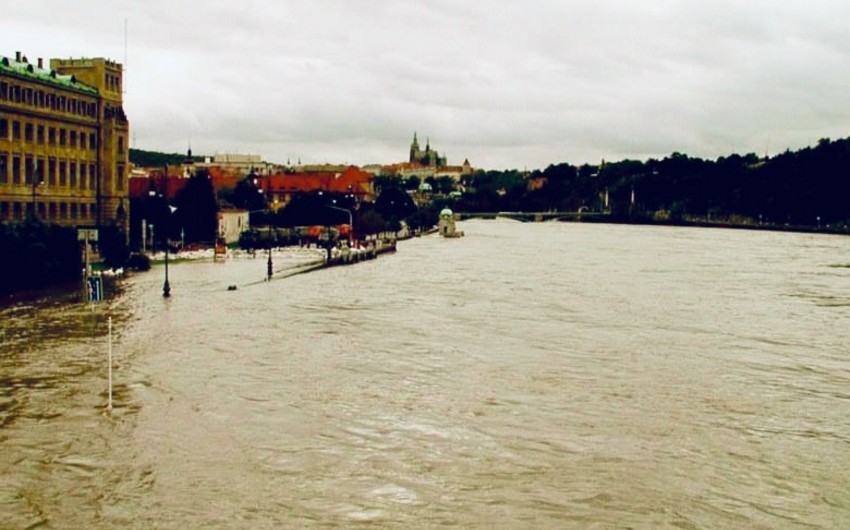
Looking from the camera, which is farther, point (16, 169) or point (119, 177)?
point (119, 177)

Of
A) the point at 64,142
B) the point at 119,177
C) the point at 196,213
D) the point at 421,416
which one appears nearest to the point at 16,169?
the point at 64,142

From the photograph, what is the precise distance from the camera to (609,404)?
2225 cm

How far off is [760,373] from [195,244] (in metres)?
61.1

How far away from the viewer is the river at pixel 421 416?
50.2 feet

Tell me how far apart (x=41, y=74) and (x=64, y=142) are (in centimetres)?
450

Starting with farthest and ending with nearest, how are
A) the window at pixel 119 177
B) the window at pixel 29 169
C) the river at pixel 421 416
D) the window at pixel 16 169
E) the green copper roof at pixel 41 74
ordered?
the window at pixel 119 177, the window at pixel 29 169, the green copper roof at pixel 41 74, the window at pixel 16 169, the river at pixel 421 416

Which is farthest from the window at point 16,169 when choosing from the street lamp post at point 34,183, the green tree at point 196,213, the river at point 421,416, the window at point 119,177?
the green tree at point 196,213

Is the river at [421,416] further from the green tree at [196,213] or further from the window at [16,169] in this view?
the green tree at [196,213]

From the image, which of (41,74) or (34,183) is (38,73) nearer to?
(41,74)

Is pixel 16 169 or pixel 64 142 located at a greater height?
pixel 64 142

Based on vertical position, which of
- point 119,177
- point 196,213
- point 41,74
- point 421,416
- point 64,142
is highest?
point 41,74

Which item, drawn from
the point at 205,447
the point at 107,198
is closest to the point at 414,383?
the point at 205,447

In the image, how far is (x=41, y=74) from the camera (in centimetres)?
6247

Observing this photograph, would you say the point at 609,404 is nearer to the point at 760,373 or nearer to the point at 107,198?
the point at 760,373
